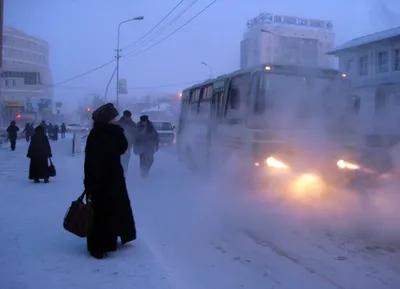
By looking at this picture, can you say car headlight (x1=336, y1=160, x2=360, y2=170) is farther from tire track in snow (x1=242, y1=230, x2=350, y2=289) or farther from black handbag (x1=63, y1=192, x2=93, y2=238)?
black handbag (x1=63, y1=192, x2=93, y2=238)

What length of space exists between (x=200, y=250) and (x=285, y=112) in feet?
13.8

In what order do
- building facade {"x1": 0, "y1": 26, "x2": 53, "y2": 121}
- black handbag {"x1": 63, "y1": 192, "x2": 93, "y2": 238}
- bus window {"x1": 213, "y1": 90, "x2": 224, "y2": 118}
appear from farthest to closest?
building facade {"x1": 0, "y1": 26, "x2": 53, "y2": 121}, bus window {"x1": 213, "y1": 90, "x2": 224, "y2": 118}, black handbag {"x1": 63, "y1": 192, "x2": 93, "y2": 238}

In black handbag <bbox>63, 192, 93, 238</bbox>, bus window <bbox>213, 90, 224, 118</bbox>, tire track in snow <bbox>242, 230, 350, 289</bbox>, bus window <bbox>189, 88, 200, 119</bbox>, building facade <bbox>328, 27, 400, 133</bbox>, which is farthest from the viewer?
bus window <bbox>189, 88, 200, 119</bbox>

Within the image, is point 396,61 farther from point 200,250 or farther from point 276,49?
point 200,250

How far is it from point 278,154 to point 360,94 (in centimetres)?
257

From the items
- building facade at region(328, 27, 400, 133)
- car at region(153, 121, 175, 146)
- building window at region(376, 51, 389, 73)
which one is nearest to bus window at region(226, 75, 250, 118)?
building facade at region(328, 27, 400, 133)

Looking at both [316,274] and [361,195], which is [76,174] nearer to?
[361,195]

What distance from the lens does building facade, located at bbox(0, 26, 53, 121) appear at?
6688 centimetres

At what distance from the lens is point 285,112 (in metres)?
8.58

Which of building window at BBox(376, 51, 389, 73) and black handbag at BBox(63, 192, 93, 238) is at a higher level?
building window at BBox(376, 51, 389, 73)

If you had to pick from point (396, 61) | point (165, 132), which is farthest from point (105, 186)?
point (165, 132)

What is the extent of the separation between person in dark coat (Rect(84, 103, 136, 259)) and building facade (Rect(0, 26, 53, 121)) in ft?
201

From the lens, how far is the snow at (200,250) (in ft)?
13.3

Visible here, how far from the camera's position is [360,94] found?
9.30m
